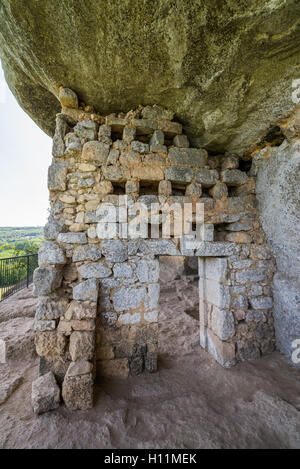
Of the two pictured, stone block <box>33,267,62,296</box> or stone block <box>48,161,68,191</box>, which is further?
stone block <box>48,161,68,191</box>

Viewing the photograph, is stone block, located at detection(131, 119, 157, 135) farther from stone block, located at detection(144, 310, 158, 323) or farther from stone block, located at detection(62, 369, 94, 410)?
stone block, located at detection(62, 369, 94, 410)

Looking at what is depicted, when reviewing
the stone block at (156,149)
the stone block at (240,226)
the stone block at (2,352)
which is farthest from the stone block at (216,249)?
the stone block at (2,352)

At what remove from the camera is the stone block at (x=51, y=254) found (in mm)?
2152

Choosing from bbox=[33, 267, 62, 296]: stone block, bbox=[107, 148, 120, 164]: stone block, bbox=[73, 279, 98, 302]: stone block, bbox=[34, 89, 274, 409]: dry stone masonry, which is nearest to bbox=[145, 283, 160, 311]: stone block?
bbox=[34, 89, 274, 409]: dry stone masonry

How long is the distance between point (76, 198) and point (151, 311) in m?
1.75

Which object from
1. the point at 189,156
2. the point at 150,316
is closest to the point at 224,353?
the point at 150,316

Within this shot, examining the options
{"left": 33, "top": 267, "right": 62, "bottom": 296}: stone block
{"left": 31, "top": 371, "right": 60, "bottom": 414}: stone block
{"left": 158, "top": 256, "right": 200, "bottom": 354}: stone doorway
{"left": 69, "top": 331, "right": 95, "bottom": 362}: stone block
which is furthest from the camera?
{"left": 158, "top": 256, "right": 200, "bottom": 354}: stone doorway

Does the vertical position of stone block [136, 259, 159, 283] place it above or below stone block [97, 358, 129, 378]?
above

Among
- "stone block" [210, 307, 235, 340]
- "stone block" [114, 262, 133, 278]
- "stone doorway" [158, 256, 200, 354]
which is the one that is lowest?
"stone doorway" [158, 256, 200, 354]

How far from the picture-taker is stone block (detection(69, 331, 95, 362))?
1950mm

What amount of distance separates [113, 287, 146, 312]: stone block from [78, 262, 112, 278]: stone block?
0.29 metres

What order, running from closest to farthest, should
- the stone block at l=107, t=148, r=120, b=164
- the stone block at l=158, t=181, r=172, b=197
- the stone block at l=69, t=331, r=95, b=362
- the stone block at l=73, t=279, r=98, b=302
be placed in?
the stone block at l=69, t=331, r=95, b=362, the stone block at l=73, t=279, r=98, b=302, the stone block at l=107, t=148, r=120, b=164, the stone block at l=158, t=181, r=172, b=197

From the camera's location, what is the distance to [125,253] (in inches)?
92.4

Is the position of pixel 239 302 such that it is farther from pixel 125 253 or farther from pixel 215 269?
pixel 125 253
